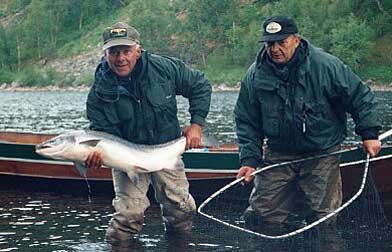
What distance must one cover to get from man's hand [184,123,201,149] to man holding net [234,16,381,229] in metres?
0.66

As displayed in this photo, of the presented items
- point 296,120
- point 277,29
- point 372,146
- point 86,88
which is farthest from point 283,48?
point 86,88

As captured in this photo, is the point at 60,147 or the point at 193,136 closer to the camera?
the point at 60,147

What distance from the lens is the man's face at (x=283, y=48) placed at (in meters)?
8.11

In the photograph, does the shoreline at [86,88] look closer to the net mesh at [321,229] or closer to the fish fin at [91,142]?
the net mesh at [321,229]

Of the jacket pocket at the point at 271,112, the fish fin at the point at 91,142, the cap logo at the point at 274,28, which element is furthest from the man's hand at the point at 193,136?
the cap logo at the point at 274,28

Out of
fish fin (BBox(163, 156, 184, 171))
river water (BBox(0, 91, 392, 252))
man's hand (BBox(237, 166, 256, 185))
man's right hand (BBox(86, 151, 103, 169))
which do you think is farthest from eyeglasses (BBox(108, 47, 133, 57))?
river water (BBox(0, 91, 392, 252))

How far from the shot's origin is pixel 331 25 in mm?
85062

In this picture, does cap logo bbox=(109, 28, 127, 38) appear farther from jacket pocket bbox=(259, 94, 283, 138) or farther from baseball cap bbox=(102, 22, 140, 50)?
jacket pocket bbox=(259, 94, 283, 138)

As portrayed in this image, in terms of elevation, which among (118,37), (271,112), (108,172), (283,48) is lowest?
(108,172)

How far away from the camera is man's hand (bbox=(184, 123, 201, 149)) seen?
30.1 feet

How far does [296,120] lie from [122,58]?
209 cm

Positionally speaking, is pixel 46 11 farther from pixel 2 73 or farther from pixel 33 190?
pixel 33 190

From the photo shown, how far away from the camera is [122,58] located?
859 centimetres

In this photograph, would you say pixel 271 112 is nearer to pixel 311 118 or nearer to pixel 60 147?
pixel 311 118
